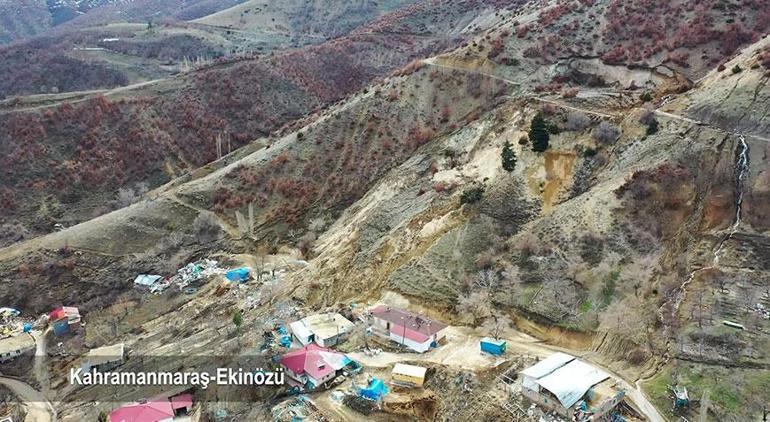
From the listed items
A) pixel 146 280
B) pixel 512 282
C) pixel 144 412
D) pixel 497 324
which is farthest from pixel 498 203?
pixel 146 280

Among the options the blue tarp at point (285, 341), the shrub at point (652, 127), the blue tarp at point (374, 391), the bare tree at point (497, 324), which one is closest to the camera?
the blue tarp at point (374, 391)

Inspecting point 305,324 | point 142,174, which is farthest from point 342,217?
point 142,174

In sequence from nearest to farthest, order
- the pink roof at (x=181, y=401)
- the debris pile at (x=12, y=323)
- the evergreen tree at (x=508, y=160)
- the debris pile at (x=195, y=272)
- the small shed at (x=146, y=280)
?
the pink roof at (x=181, y=401), the evergreen tree at (x=508, y=160), the debris pile at (x=12, y=323), the debris pile at (x=195, y=272), the small shed at (x=146, y=280)

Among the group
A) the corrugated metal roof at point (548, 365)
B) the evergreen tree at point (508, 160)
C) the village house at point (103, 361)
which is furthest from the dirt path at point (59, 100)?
the corrugated metal roof at point (548, 365)

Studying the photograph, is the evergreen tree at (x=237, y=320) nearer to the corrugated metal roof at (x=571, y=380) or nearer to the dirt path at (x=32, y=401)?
the dirt path at (x=32, y=401)

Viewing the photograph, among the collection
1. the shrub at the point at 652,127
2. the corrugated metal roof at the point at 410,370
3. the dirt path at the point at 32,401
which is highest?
the shrub at the point at 652,127

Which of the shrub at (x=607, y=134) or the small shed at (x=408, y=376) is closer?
the small shed at (x=408, y=376)
